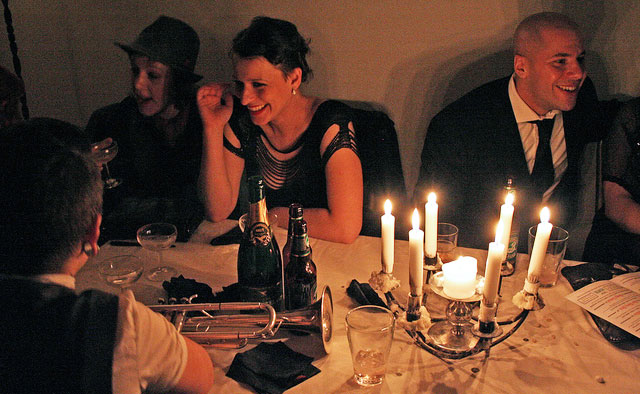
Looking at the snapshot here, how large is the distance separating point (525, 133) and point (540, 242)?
134 cm

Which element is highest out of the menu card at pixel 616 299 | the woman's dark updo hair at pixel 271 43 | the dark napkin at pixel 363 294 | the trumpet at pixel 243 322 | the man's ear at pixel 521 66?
the woman's dark updo hair at pixel 271 43

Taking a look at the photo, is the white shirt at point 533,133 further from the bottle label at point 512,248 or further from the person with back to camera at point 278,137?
the bottle label at point 512,248

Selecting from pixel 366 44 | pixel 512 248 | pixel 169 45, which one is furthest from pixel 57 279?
pixel 366 44

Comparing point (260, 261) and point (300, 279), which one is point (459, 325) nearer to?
point (300, 279)

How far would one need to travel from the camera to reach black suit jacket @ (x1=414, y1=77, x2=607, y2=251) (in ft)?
7.52

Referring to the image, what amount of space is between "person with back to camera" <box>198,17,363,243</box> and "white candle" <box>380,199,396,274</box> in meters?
0.47

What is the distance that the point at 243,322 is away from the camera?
118cm

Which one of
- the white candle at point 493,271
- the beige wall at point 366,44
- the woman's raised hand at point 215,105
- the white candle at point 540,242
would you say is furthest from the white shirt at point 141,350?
the beige wall at point 366,44

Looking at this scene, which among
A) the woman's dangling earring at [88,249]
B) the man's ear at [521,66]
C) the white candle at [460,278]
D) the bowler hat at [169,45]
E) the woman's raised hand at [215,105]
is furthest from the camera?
the bowler hat at [169,45]

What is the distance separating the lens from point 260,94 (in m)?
2.00

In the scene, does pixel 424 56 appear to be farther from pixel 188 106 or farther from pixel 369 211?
pixel 188 106

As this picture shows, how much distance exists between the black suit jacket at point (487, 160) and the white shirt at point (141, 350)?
1714 mm

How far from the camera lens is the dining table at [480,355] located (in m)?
1.08

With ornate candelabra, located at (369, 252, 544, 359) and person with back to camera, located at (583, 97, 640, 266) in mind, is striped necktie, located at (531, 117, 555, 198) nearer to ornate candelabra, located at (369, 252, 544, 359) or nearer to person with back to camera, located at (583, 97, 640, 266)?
person with back to camera, located at (583, 97, 640, 266)
